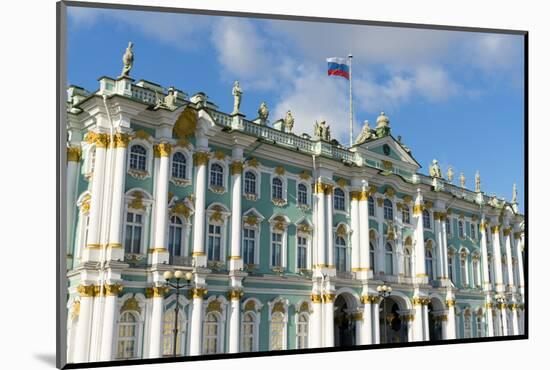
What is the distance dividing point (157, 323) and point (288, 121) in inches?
Answer: 385

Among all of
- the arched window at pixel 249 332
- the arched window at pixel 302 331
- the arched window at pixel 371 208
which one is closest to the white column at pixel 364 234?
the arched window at pixel 371 208

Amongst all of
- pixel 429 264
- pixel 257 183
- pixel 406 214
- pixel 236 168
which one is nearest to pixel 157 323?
pixel 236 168

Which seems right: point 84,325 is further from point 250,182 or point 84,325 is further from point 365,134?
point 365,134

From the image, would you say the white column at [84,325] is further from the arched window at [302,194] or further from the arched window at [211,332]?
the arched window at [302,194]

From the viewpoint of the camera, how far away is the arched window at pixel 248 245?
21688mm

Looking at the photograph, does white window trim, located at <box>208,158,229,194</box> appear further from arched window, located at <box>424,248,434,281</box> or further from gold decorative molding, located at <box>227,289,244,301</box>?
arched window, located at <box>424,248,434,281</box>

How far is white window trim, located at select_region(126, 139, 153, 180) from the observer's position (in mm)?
19156

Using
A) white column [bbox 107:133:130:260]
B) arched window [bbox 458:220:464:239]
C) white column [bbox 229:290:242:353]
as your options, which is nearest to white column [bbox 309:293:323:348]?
white column [bbox 229:290:242:353]

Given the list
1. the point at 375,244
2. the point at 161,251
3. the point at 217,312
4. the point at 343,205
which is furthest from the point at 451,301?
the point at 161,251

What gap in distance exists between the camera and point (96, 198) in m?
18.0

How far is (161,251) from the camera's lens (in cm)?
1891

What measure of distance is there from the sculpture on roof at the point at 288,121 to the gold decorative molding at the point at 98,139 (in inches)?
317

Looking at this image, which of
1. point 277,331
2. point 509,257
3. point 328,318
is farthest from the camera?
point 509,257

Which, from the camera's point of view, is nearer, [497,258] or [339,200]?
[339,200]
